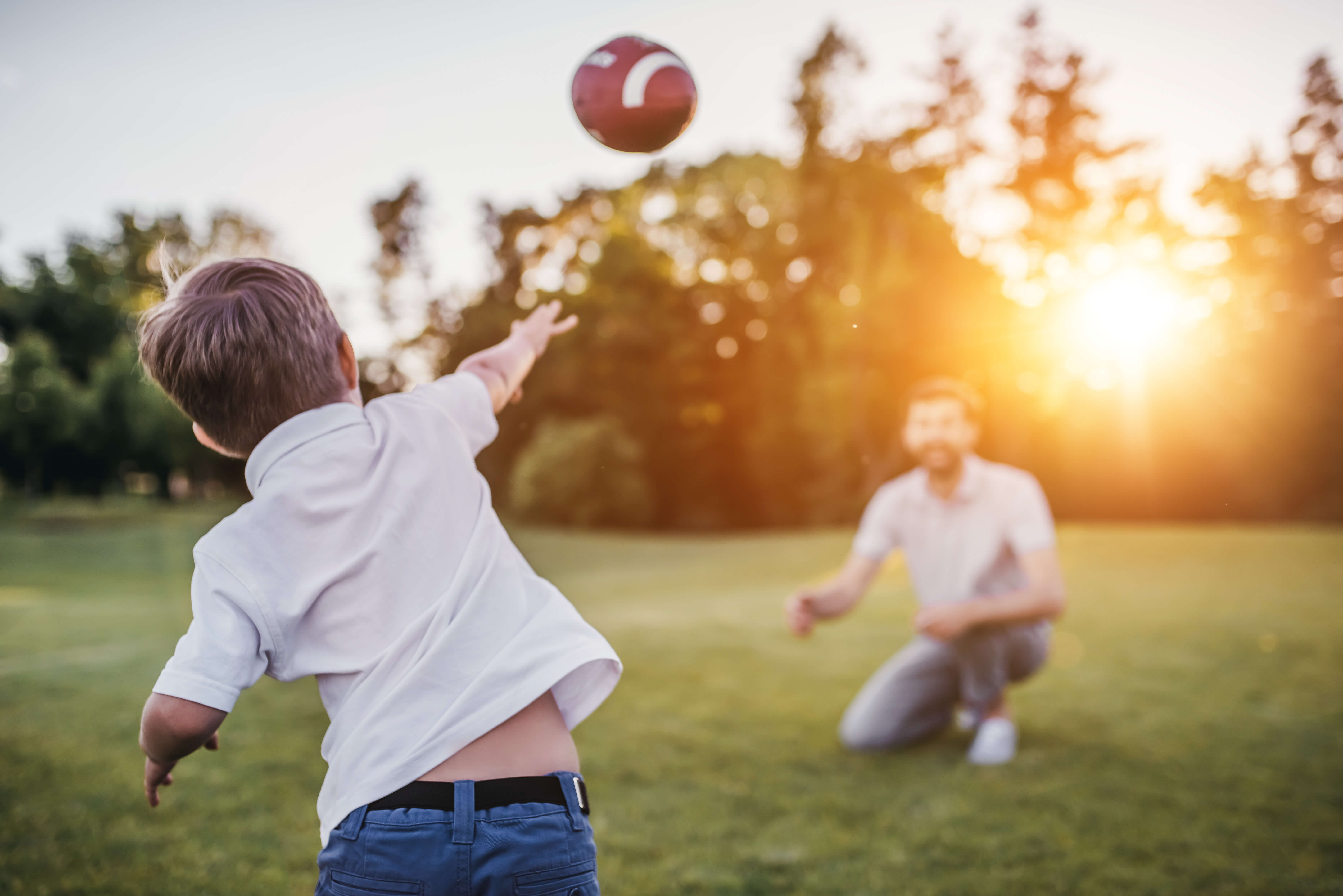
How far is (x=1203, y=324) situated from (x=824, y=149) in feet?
36.4

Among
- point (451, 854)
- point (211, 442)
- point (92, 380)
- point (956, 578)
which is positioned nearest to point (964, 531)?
point (956, 578)

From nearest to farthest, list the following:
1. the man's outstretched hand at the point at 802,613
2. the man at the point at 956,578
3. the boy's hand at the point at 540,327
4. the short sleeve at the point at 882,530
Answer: the boy's hand at the point at 540,327
the man's outstretched hand at the point at 802,613
the man at the point at 956,578
the short sleeve at the point at 882,530

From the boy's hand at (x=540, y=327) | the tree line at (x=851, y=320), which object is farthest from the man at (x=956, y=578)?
the tree line at (x=851, y=320)

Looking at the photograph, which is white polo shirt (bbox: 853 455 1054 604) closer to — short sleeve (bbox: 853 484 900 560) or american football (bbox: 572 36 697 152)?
short sleeve (bbox: 853 484 900 560)

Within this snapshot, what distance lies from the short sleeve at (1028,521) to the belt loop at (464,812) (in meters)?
3.03

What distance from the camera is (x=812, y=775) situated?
377 centimetres

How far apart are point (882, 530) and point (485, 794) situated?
3.07m

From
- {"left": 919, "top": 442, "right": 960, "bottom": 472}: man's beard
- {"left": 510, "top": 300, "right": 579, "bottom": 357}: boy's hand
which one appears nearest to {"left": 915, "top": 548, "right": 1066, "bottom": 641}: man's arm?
{"left": 919, "top": 442, "right": 960, "bottom": 472}: man's beard

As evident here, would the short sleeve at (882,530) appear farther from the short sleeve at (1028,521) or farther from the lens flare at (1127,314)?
the lens flare at (1127,314)

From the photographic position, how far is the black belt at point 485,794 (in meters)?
1.36

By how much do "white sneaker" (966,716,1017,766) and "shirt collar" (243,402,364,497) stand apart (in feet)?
11.0

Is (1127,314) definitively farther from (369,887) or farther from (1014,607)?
(369,887)

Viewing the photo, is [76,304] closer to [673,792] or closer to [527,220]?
[527,220]

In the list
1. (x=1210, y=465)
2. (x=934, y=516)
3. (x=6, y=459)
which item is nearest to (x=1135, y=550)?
(x=1210, y=465)
